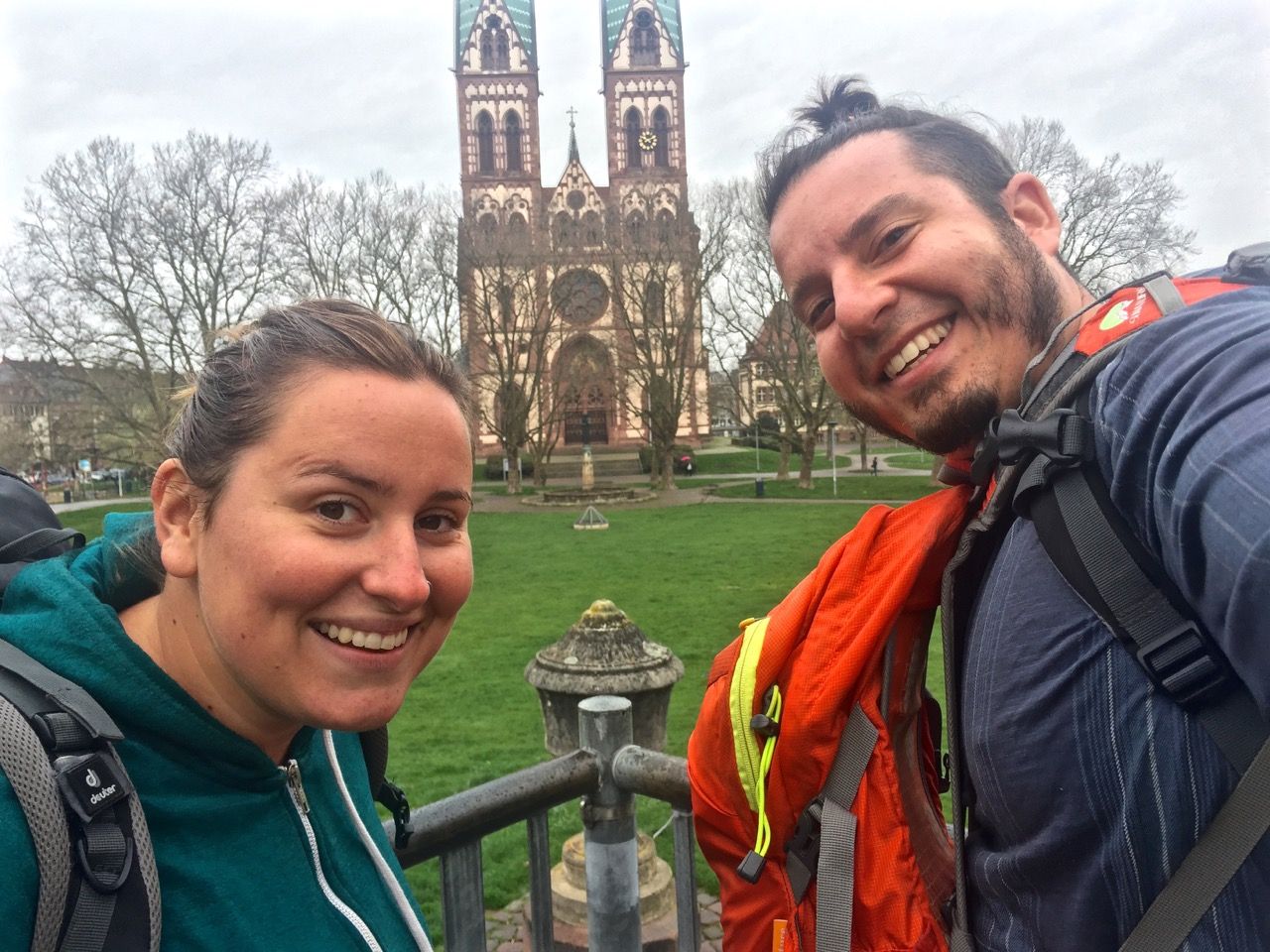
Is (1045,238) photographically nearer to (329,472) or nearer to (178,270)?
(329,472)

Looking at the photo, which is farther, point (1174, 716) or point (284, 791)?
point (284, 791)

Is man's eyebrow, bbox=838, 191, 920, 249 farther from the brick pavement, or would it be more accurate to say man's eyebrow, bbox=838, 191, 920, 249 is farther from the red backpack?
the brick pavement

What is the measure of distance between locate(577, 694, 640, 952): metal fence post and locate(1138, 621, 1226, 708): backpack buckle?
1.67m

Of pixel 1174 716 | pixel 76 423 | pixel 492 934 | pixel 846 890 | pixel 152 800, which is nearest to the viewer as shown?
pixel 1174 716

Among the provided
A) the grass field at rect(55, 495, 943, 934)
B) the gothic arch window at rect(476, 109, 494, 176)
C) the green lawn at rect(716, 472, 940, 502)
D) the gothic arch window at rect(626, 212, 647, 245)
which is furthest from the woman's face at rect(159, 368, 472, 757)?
the gothic arch window at rect(476, 109, 494, 176)

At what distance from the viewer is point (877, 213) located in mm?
1538

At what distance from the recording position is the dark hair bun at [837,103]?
179cm

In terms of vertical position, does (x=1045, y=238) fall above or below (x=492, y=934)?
above

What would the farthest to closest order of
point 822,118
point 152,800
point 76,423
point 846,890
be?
point 76,423 < point 822,118 < point 846,890 < point 152,800

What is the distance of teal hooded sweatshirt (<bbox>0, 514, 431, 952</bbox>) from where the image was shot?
120cm

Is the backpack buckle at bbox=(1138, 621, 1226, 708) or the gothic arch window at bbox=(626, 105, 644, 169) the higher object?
the gothic arch window at bbox=(626, 105, 644, 169)

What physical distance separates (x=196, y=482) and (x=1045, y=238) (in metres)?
1.53

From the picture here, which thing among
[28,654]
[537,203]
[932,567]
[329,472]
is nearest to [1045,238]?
[932,567]

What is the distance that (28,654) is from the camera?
1.19 m
